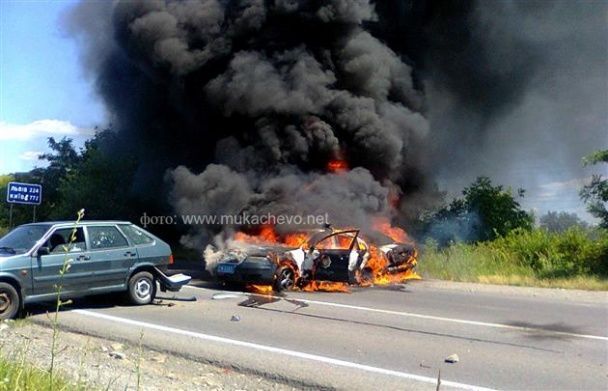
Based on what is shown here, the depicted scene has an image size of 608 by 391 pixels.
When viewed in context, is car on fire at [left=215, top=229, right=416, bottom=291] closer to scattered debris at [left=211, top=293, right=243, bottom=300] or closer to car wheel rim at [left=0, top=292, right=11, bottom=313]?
scattered debris at [left=211, top=293, right=243, bottom=300]

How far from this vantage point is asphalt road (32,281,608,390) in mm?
6051

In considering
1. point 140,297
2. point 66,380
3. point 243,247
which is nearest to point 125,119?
point 243,247

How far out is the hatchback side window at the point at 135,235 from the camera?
10.2 metres

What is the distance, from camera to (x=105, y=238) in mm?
9844

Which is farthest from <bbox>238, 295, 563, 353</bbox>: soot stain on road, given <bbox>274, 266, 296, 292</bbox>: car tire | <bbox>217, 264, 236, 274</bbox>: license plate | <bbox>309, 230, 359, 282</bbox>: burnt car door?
<bbox>309, 230, 359, 282</bbox>: burnt car door

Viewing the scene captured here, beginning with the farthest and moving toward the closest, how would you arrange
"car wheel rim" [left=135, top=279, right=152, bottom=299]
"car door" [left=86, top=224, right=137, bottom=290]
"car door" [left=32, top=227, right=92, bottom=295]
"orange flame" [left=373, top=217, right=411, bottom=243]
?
"orange flame" [left=373, top=217, right=411, bottom=243]
"car wheel rim" [left=135, top=279, right=152, bottom=299]
"car door" [left=86, top=224, right=137, bottom=290]
"car door" [left=32, top=227, right=92, bottom=295]

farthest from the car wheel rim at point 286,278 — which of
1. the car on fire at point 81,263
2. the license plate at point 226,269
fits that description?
the car on fire at point 81,263

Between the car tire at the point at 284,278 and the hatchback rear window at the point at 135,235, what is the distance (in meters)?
2.99

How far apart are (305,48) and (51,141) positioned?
2021 centimetres

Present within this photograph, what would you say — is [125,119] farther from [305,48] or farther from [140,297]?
[140,297]

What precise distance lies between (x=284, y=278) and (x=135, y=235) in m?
3.48

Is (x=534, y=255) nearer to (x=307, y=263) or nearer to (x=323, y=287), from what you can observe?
(x=323, y=287)

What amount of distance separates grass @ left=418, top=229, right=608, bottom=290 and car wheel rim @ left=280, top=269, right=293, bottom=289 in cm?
568

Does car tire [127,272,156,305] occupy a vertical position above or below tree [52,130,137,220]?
below
